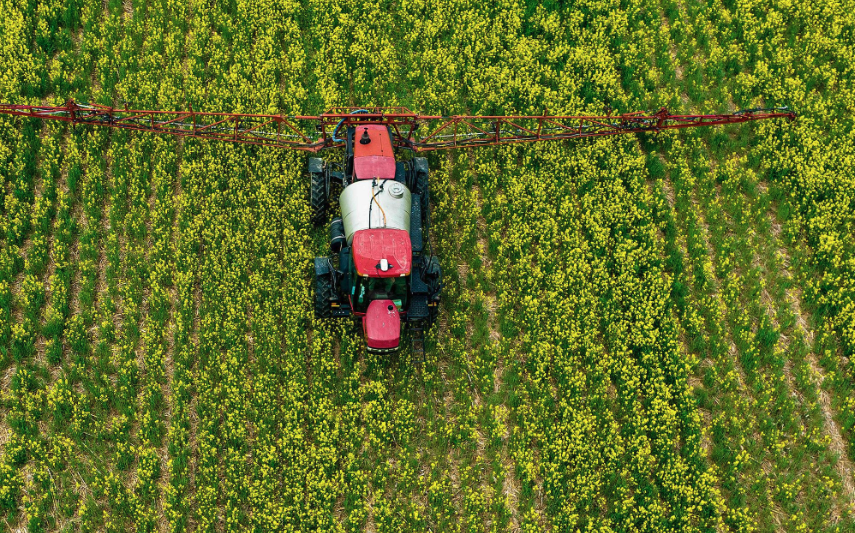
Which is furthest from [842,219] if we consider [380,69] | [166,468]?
[166,468]

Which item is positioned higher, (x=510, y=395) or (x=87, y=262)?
(x=87, y=262)

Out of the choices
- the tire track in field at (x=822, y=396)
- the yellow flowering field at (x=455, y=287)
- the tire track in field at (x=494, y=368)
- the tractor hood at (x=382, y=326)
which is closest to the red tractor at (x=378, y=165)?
the tractor hood at (x=382, y=326)

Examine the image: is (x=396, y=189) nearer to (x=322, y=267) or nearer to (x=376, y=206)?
(x=376, y=206)

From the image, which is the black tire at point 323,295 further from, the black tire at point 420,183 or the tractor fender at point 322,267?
the black tire at point 420,183

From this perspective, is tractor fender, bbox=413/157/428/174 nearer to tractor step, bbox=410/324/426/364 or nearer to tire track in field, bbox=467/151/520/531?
tire track in field, bbox=467/151/520/531

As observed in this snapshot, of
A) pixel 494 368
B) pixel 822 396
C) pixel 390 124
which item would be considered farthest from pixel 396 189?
pixel 822 396

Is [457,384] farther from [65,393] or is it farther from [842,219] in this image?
[842,219]
